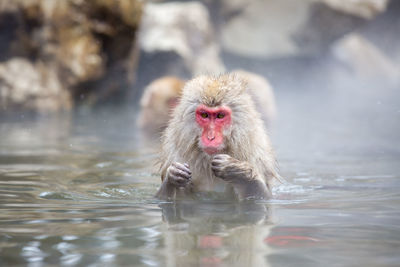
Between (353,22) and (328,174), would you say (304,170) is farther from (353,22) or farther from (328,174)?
(353,22)

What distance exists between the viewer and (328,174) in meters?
4.96

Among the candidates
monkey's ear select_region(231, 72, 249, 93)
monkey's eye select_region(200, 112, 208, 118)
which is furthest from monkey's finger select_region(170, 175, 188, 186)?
monkey's ear select_region(231, 72, 249, 93)

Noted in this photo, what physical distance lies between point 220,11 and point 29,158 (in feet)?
30.6

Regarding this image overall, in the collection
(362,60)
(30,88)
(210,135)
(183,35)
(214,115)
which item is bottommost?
(210,135)

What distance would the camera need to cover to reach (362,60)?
13852 millimetres

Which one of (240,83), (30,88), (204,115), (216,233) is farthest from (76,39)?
(216,233)

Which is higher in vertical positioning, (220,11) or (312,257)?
(220,11)

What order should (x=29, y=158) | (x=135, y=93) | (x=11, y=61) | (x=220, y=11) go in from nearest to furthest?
(x=29, y=158)
(x=11, y=61)
(x=135, y=93)
(x=220, y=11)

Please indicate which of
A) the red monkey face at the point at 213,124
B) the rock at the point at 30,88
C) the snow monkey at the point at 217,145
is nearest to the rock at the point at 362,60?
the rock at the point at 30,88

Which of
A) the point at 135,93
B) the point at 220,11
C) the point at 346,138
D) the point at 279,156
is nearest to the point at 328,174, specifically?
the point at 279,156

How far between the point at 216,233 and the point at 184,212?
567mm

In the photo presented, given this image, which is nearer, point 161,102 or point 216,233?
point 216,233

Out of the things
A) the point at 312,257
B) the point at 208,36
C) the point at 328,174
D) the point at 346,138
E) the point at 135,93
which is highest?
the point at 208,36

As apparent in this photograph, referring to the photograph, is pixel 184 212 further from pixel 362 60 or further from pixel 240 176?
pixel 362 60
